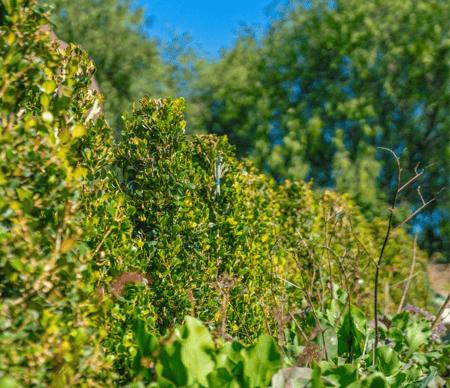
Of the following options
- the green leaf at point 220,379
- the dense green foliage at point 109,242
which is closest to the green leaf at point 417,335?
Answer: the dense green foliage at point 109,242

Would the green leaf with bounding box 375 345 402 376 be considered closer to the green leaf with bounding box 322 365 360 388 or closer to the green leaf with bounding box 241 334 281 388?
the green leaf with bounding box 322 365 360 388

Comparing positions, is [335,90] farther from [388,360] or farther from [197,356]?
[197,356]

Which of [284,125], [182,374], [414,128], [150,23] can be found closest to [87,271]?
[182,374]

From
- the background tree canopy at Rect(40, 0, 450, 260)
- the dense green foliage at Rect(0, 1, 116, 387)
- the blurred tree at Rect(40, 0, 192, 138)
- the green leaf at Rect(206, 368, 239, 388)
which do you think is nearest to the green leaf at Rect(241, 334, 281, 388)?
the green leaf at Rect(206, 368, 239, 388)

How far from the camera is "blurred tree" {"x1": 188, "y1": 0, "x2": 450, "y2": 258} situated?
14.9 meters

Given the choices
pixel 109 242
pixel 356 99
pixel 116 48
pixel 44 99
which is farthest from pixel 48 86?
pixel 116 48

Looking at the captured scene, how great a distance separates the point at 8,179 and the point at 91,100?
83 cm

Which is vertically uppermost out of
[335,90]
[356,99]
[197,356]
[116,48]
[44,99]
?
[116,48]

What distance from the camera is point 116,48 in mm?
18094

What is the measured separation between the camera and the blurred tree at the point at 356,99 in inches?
586

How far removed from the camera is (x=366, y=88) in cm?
1584

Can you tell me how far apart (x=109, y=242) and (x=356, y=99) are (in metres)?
14.9

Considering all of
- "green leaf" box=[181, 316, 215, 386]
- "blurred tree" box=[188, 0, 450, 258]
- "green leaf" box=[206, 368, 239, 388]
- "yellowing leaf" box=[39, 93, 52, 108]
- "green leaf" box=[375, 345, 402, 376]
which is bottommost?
"green leaf" box=[375, 345, 402, 376]

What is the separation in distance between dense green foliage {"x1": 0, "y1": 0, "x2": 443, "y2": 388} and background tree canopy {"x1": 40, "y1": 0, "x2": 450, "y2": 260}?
35.0ft
